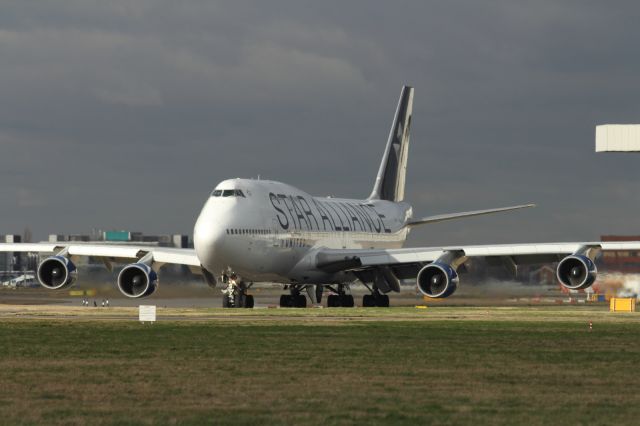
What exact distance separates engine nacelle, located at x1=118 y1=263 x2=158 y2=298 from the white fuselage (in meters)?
2.63

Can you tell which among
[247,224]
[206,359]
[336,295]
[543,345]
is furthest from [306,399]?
[336,295]

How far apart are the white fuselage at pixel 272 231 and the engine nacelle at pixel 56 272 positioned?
22.0 ft

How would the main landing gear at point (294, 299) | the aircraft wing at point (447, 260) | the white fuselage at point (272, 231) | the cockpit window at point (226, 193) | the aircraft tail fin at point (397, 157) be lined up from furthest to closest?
the aircraft tail fin at point (397, 157), the main landing gear at point (294, 299), the cockpit window at point (226, 193), the aircraft wing at point (447, 260), the white fuselage at point (272, 231)

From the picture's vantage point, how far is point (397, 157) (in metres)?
74.2

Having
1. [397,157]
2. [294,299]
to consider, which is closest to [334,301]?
[294,299]

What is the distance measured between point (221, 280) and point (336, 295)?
366 inches

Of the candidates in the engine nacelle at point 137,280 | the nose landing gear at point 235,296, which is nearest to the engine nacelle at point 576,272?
the nose landing gear at point 235,296

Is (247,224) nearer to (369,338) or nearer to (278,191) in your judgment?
(278,191)

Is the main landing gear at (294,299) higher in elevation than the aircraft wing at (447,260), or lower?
lower

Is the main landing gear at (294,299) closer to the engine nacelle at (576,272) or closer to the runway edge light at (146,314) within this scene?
the engine nacelle at (576,272)

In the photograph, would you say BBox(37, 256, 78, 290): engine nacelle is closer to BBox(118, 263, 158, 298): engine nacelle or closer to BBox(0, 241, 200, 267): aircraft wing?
BBox(0, 241, 200, 267): aircraft wing

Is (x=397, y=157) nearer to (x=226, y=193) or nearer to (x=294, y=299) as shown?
(x=294, y=299)

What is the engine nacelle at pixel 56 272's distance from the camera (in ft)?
178

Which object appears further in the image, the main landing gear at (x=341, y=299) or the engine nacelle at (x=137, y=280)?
the main landing gear at (x=341, y=299)
